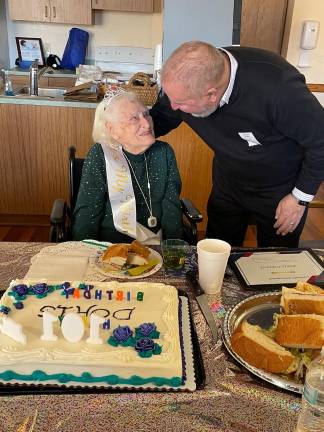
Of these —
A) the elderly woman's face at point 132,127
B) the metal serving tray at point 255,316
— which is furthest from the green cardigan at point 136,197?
the metal serving tray at point 255,316

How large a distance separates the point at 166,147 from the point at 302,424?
1333 mm

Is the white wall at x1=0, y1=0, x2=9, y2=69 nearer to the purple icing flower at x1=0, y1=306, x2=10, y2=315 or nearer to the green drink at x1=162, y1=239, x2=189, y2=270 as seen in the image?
the green drink at x1=162, y1=239, x2=189, y2=270

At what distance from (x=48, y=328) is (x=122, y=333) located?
160 millimetres

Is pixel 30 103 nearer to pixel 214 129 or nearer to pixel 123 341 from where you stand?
pixel 214 129

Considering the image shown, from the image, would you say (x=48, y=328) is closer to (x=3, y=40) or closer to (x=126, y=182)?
(x=126, y=182)

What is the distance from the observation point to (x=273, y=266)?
1.34m

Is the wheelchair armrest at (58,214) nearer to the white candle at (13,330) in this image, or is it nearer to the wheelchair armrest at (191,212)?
the wheelchair armrest at (191,212)

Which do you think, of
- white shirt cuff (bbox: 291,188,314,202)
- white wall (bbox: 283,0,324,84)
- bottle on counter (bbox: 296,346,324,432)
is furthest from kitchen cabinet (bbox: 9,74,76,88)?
bottle on counter (bbox: 296,346,324,432)

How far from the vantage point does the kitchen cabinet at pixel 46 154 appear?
10.4ft

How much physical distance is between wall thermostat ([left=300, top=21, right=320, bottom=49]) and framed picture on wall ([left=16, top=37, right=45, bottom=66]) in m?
3.01

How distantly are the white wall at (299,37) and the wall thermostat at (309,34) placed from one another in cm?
5

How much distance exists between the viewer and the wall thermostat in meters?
4.07

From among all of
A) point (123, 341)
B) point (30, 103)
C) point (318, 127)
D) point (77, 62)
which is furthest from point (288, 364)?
point (77, 62)

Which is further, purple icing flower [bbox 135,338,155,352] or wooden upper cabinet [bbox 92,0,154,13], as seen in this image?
wooden upper cabinet [bbox 92,0,154,13]
